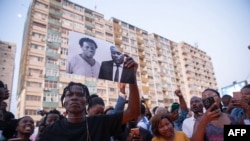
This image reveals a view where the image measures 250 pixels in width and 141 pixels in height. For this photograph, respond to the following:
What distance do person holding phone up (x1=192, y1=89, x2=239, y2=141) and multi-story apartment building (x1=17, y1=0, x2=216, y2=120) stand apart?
33.7 meters

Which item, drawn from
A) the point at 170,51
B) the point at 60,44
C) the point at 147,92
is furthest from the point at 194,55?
the point at 60,44

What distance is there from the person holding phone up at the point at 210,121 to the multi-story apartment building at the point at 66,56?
111 feet

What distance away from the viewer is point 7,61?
69.9 meters

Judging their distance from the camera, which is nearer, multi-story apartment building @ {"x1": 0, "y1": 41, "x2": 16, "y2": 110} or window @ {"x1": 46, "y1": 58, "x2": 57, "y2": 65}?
window @ {"x1": 46, "y1": 58, "x2": 57, "y2": 65}

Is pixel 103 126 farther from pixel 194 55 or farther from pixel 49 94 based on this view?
pixel 194 55

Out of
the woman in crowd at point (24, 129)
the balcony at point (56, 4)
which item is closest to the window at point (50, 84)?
the balcony at point (56, 4)

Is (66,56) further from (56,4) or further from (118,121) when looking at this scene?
(118,121)

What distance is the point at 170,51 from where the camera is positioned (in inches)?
2623

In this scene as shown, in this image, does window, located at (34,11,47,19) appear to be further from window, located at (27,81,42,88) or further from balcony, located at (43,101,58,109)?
balcony, located at (43,101,58,109)

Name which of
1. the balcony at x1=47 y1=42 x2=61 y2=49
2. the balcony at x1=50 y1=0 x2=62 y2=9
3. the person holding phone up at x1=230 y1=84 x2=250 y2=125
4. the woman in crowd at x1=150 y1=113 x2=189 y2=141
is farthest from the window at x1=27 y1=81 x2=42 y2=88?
the person holding phone up at x1=230 y1=84 x2=250 y2=125

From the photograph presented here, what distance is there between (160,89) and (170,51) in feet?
56.2

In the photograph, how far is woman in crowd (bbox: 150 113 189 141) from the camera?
314cm

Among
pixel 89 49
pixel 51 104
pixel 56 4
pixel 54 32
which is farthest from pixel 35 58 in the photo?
pixel 89 49

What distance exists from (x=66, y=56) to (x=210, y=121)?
1564 inches
